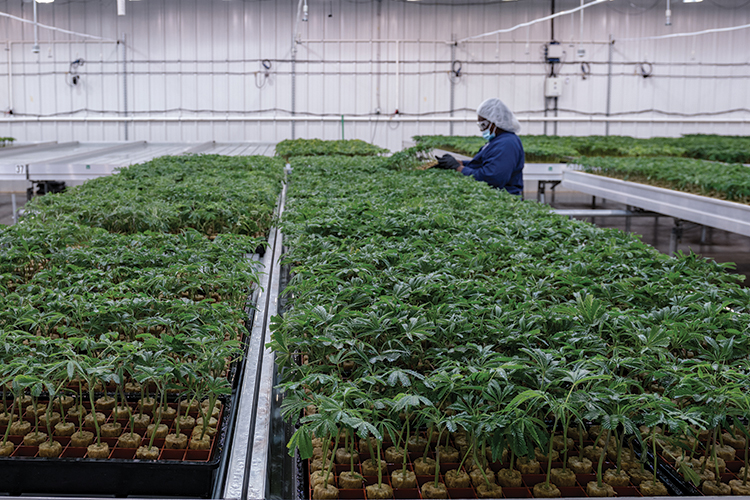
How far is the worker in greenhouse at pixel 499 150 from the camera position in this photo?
5.27 m

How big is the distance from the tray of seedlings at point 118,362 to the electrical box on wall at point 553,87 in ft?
45.0

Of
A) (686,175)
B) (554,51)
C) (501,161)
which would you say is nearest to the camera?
(501,161)

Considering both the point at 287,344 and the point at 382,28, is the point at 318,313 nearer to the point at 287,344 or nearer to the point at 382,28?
the point at 287,344

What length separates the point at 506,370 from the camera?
4.52ft

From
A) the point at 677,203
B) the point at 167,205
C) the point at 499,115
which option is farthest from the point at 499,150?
the point at 167,205

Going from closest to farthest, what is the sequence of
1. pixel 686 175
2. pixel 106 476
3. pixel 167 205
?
pixel 106 476, pixel 167 205, pixel 686 175

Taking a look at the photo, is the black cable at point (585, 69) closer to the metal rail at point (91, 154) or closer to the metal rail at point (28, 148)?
the metal rail at point (91, 154)

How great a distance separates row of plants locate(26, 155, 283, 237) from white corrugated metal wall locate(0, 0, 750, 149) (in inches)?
407

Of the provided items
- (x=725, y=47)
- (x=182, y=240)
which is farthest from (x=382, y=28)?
(x=182, y=240)

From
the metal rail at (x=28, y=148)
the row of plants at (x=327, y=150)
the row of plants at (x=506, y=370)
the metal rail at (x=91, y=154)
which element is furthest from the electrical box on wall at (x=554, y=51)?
the row of plants at (x=506, y=370)

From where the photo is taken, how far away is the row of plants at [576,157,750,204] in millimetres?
4926

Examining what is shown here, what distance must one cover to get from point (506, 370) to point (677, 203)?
189 inches

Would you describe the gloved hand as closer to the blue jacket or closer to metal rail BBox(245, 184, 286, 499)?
the blue jacket

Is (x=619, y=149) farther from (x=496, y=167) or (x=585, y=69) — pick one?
Result: (x=585, y=69)
